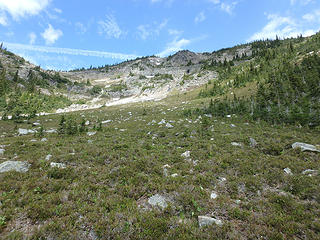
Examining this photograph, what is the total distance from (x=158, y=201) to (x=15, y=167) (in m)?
8.75

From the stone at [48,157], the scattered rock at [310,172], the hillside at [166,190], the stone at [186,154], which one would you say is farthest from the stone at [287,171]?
the stone at [48,157]

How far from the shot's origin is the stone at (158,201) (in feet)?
19.8

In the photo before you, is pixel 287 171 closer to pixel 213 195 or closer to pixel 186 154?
pixel 213 195

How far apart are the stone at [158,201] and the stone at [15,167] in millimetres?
7702

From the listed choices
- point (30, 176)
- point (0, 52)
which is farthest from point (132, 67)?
point (30, 176)

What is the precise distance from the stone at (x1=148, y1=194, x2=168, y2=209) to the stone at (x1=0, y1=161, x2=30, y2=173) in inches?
303

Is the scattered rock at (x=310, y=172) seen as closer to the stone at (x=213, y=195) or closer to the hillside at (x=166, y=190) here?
the hillside at (x=166, y=190)

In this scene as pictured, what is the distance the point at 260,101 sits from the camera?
24.5 m

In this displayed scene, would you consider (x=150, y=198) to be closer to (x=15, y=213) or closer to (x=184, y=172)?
(x=184, y=172)

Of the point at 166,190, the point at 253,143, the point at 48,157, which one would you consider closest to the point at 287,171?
the point at 253,143

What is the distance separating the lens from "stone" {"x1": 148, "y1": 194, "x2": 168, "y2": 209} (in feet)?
19.8

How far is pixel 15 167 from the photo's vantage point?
8328 millimetres

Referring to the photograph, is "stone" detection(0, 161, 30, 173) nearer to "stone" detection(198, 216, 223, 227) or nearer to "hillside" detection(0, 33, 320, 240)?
"hillside" detection(0, 33, 320, 240)

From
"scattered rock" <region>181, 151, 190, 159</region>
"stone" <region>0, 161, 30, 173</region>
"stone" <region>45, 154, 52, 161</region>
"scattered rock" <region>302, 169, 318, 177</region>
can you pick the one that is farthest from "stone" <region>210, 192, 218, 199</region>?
"stone" <region>45, 154, 52, 161</region>
